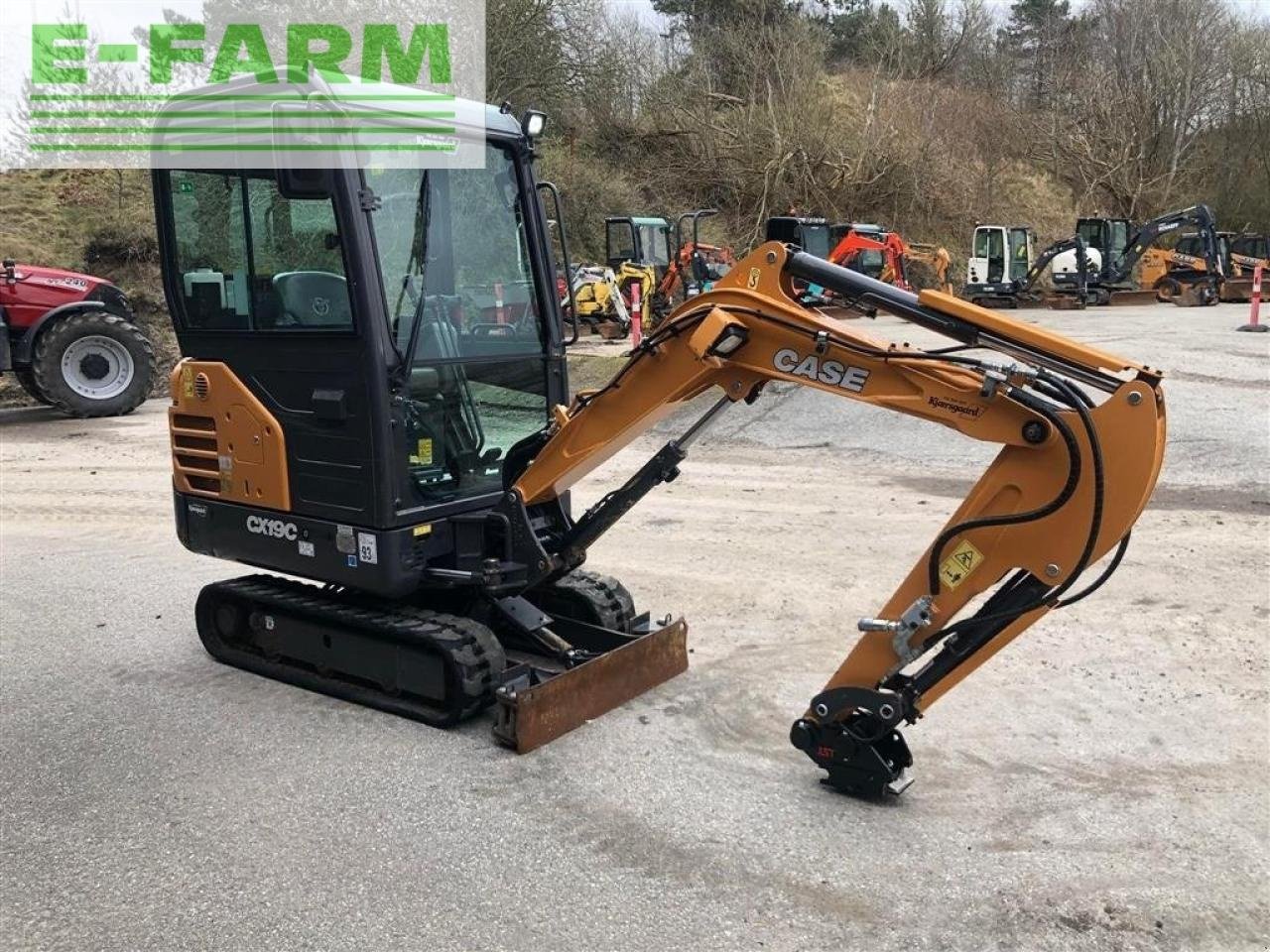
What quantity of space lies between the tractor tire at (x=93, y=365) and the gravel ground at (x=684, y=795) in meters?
7.22

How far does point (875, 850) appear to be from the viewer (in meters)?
3.59

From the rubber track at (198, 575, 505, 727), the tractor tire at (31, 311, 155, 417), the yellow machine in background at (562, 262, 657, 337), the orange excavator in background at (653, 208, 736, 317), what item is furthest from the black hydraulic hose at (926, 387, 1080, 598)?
the orange excavator in background at (653, 208, 736, 317)

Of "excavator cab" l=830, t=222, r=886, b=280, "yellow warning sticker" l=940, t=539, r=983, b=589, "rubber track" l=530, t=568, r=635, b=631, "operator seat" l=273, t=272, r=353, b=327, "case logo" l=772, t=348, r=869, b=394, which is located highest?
"excavator cab" l=830, t=222, r=886, b=280

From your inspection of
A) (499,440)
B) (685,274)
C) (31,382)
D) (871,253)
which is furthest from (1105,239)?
(499,440)

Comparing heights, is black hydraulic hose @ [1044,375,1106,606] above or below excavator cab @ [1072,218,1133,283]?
below

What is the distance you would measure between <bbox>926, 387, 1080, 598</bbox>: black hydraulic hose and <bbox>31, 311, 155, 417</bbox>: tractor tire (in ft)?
41.2

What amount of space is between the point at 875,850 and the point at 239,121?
12.7ft

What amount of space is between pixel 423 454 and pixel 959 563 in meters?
2.32

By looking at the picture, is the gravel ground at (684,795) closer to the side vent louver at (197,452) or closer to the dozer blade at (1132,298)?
the side vent louver at (197,452)

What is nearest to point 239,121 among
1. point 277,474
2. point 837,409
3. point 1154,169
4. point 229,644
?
point 277,474

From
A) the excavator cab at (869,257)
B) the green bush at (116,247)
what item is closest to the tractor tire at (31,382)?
the green bush at (116,247)

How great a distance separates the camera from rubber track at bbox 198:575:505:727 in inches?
178

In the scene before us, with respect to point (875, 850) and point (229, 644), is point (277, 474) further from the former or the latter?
point (875, 850)

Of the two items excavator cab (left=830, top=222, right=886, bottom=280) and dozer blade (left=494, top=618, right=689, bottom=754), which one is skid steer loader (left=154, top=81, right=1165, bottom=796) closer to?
dozer blade (left=494, top=618, right=689, bottom=754)
